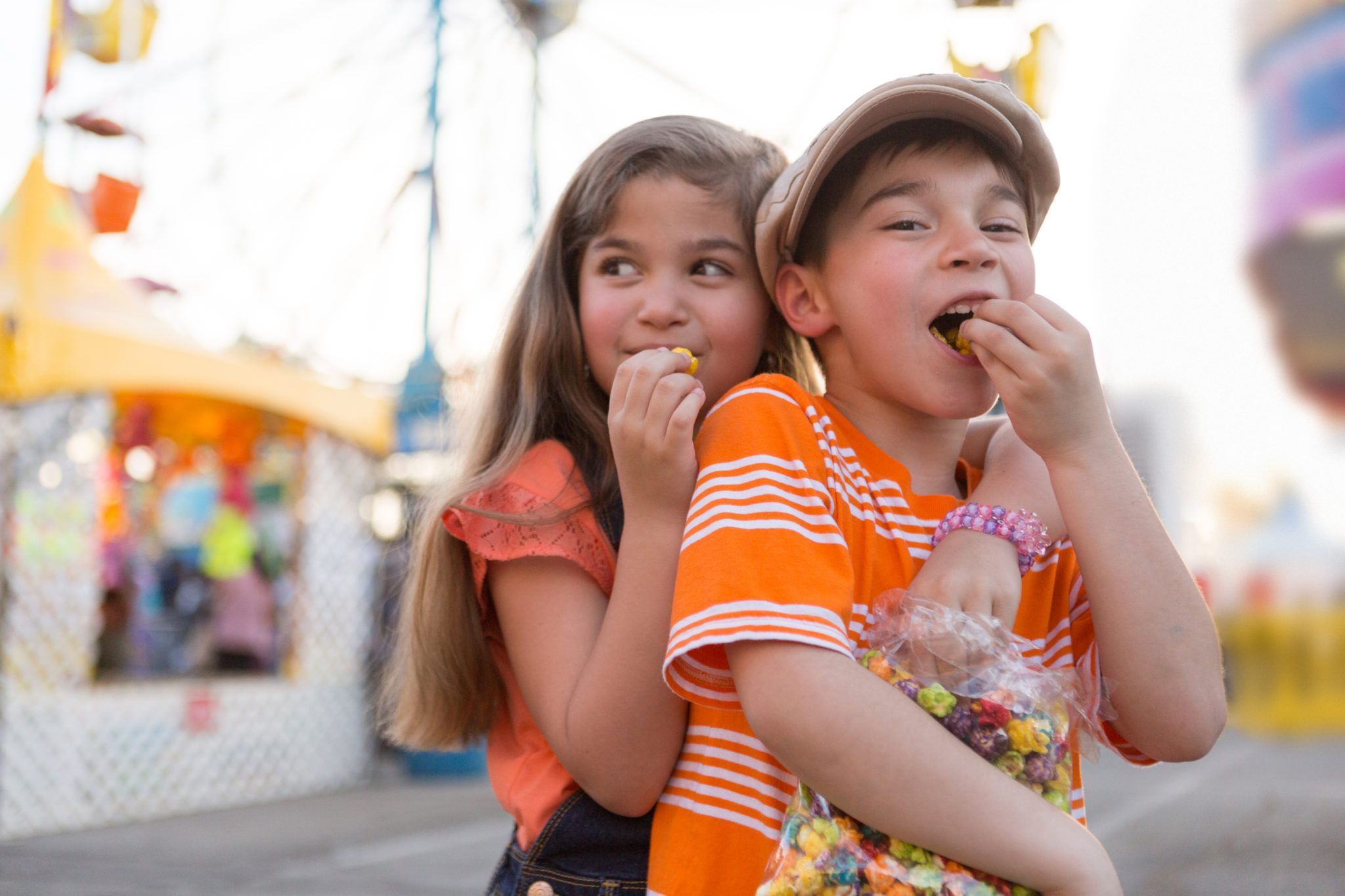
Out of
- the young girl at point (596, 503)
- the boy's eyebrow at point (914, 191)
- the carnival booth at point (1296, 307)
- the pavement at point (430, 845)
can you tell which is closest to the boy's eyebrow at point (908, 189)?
the boy's eyebrow at point (914, 191)

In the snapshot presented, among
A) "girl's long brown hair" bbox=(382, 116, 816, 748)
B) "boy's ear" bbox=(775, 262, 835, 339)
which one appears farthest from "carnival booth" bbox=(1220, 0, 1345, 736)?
"boy's ear" bbox=(775, 262, 835, 339)

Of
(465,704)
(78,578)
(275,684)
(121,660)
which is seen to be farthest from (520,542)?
(121,660)

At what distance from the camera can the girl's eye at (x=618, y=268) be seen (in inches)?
53.2

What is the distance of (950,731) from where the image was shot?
0.85 meters

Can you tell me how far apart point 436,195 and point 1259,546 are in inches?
403

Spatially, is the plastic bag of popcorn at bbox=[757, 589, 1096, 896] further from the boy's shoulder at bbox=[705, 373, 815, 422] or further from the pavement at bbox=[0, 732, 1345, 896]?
the pavement at bbox=[0, 732, 1345, 896]

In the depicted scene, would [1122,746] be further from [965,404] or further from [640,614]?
[640,614]

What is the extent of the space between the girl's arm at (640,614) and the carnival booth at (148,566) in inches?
213

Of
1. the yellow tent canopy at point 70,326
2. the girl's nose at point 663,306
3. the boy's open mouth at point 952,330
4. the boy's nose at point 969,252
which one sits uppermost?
the yellow tent canopy at point 70,326

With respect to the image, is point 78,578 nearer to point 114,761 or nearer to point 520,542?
point 114,761

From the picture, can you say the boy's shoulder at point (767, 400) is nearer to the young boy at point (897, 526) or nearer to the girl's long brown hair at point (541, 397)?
the young boy at point (897, 526)

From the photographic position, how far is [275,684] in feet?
24.3

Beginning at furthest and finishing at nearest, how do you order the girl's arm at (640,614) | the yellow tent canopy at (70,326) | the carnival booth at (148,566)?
the carnival booth at (148,566)
the yellow tent canopy at (70,326)
the girl's arm at (640,614)

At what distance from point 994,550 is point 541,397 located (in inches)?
24.3
